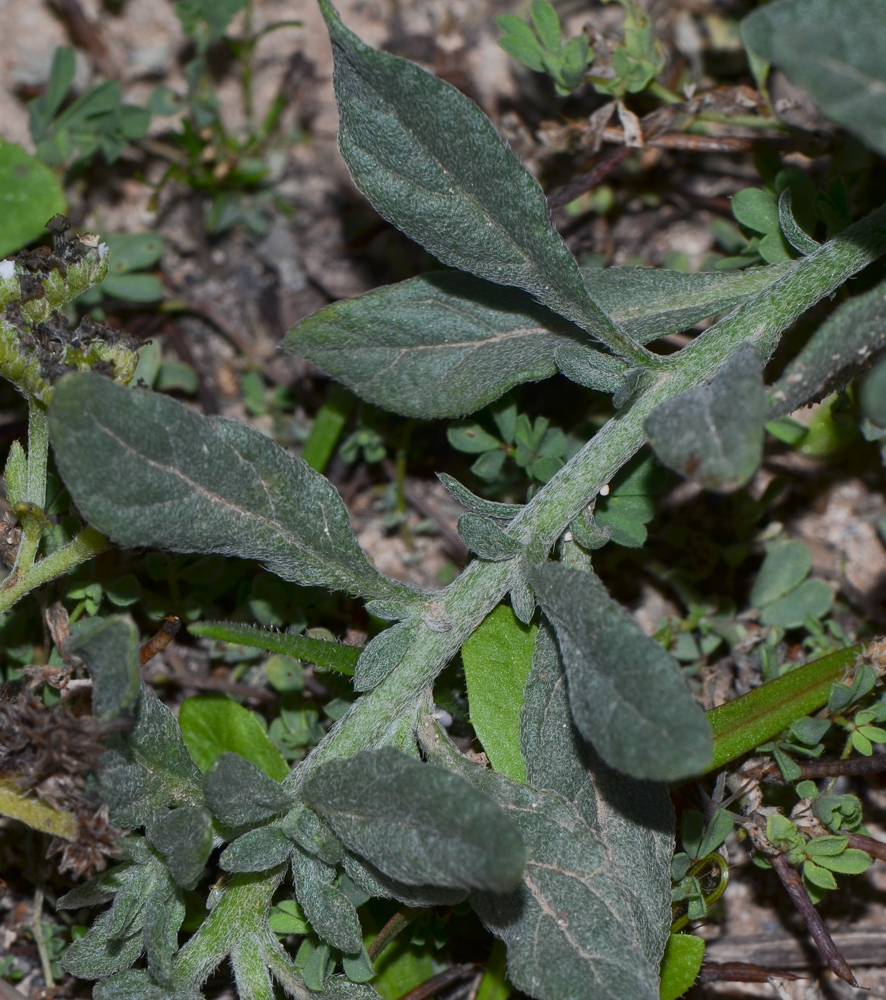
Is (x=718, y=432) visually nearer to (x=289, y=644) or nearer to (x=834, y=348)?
(x=834, y=348)

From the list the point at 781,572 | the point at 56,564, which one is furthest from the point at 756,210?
the point at 56,564

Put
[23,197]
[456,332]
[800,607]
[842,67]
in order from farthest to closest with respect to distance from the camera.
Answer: [23,197] < [800,607] < [456,332] < [842,67]

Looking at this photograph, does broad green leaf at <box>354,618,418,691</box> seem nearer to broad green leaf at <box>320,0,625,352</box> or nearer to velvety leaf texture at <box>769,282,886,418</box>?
broad green leaf at <box>320,0,625,352</box>

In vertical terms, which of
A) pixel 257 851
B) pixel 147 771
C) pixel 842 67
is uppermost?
pixel 842 67

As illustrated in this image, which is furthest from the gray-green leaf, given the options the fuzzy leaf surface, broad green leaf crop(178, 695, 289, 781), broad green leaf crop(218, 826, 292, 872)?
the fuzzy leaf surface

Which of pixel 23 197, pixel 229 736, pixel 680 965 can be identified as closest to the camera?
pixel 680 965

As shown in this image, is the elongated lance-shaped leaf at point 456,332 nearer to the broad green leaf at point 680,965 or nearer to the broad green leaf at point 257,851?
the broad green leaf at point 257,851

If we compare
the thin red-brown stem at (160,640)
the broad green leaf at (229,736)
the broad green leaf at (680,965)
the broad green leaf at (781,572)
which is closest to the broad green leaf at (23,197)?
the thin red-brown stem at (160,640)
